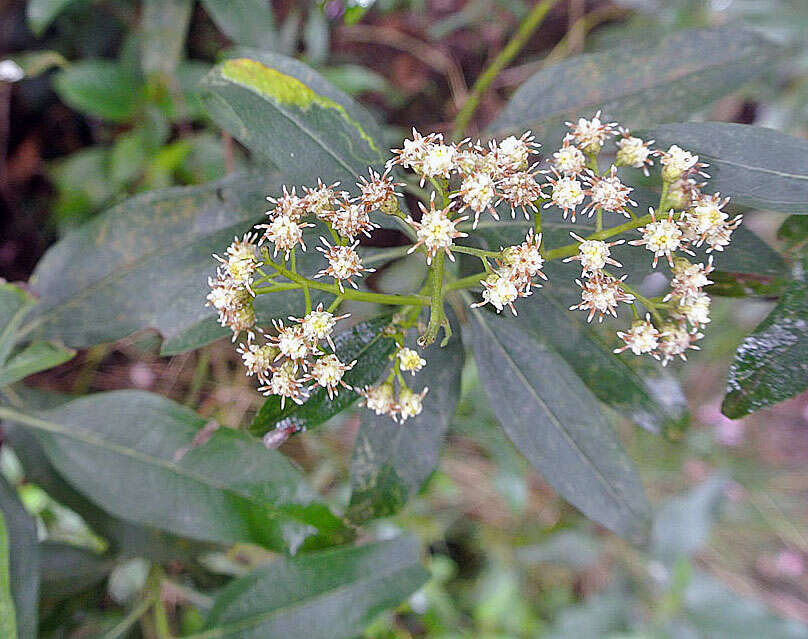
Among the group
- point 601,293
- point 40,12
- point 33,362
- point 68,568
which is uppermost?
point 40,12

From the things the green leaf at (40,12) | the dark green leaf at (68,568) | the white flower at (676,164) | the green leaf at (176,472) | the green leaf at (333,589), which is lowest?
the dark green leaf at (68,568)

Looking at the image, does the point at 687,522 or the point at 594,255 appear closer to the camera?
the point at 594,255

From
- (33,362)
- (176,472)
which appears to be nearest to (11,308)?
(33,362)

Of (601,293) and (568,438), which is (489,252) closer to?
(601,293)

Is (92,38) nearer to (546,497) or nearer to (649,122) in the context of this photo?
(649,122)

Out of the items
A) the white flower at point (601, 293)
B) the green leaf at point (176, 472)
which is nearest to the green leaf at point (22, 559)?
the green leaf at point (176, 472)

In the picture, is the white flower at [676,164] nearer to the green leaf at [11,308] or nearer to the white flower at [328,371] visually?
the white flower at [328,371]

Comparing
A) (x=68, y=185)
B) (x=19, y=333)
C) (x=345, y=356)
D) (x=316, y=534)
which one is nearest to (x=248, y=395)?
(x=68, y=185)
